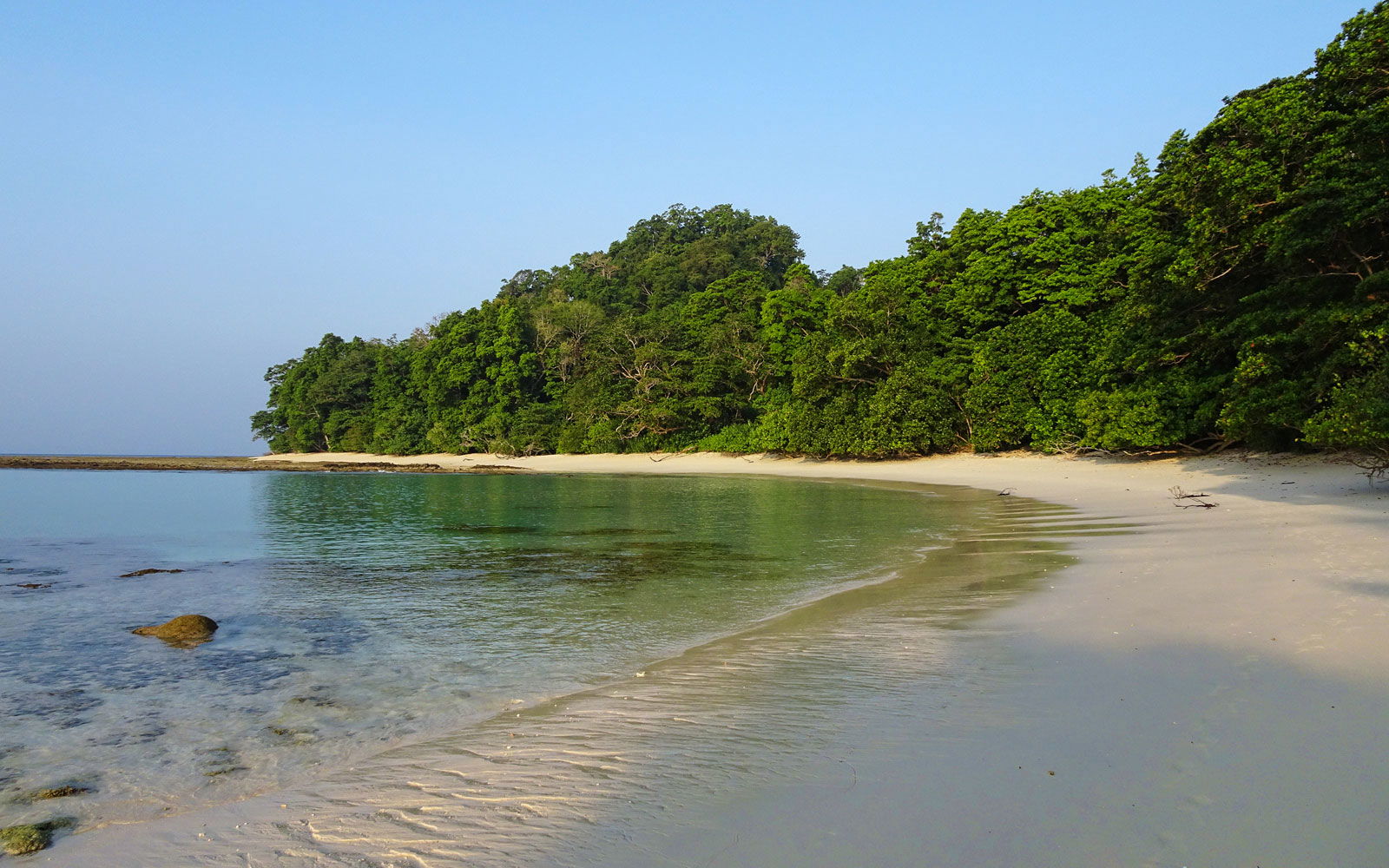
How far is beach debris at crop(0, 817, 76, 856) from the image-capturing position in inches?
141

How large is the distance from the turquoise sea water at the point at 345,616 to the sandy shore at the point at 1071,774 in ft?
3.33

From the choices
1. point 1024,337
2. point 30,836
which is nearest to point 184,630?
point 30,836

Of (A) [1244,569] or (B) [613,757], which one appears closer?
(B) [613,757]

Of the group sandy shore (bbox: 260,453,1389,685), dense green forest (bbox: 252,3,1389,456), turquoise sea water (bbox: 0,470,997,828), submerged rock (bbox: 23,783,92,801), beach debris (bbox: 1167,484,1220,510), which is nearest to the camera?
submerged rock (bbox: 23,783,92,801)

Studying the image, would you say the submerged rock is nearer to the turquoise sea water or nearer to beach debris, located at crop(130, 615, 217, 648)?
the turquoise sea water

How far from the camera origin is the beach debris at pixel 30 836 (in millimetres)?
3582

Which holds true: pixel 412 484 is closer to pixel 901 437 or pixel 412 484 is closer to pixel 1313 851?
pixel 901 437

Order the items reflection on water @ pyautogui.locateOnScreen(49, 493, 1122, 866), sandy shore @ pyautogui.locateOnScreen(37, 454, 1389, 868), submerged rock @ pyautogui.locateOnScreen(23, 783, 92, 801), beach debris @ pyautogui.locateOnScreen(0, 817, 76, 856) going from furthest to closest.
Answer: submerged rock @ pyautogui.locateOnScreen(23, 783, 92, 801) → beach debris @ pyautogui.locateOnScreen(0, 817, 76, 856) → reflection on water @ pyautogui.locateOnScreen(49, 493, 1122, 866) → sandy shore @ pyautogui.locateOnScreen(37, 454, 1389, 868)

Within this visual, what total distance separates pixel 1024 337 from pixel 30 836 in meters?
33.4

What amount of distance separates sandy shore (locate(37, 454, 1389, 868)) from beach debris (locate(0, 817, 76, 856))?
0.11 m

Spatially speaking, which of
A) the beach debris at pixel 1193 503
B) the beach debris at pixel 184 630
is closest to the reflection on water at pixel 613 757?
the beach debris at pixel 184 630

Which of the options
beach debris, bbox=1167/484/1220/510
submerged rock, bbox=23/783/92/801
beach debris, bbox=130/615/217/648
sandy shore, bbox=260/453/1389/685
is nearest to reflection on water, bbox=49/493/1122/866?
submerged rock, bbox=23/783/92/801

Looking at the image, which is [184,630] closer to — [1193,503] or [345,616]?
[345,616]

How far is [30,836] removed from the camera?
12.1 ft
